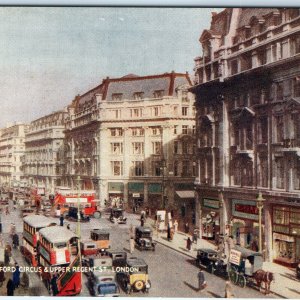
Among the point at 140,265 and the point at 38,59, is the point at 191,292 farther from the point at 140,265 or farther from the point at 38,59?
the point at 38,59

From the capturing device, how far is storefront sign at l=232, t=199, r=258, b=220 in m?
14.7

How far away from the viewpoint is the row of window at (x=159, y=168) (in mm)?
15180

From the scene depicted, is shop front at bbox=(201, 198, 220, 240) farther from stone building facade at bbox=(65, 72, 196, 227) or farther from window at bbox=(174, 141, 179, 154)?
window at bbox=(174, 141, 179, 154)

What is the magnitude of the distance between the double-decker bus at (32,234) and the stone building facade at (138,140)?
1.61 metres

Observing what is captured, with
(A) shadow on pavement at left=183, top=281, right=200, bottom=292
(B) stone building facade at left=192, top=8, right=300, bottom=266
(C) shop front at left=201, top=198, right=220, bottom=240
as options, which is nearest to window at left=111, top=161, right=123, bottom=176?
(B) stone building facade at left=192, top=8, right=300, bottom=266

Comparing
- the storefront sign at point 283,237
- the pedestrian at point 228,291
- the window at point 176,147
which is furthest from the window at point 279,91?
the pedestrian at point 228,291

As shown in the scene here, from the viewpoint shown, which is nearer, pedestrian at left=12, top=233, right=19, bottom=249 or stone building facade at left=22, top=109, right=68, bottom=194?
pedestrian at left=12, top=233, right=19, bottom=249

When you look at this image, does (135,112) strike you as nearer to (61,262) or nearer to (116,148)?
(116,148)

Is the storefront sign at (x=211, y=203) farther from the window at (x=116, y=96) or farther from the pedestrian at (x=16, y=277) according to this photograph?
the pedestrian at (x=16, y=277)

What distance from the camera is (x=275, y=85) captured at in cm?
1419

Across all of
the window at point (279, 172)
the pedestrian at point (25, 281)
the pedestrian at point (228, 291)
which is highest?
the window at point (279, 172)

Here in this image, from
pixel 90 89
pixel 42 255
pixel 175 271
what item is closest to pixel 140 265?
pixel 175 271

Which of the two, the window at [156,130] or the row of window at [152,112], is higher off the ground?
the row of window at [152,112]

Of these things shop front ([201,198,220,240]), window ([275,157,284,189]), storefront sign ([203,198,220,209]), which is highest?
window ([275,157,284,189])
